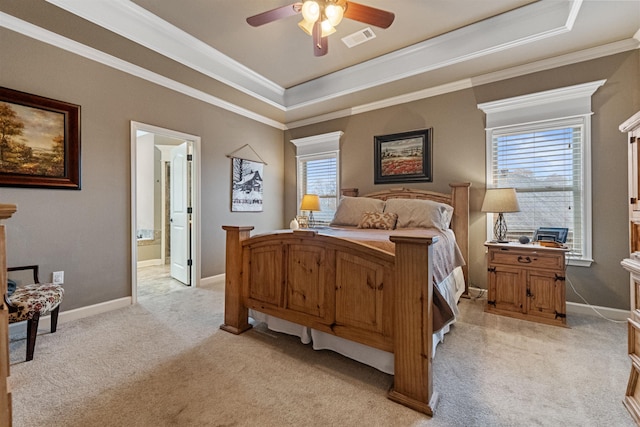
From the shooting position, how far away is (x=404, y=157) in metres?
3.98

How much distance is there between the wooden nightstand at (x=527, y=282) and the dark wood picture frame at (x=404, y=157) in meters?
1.40

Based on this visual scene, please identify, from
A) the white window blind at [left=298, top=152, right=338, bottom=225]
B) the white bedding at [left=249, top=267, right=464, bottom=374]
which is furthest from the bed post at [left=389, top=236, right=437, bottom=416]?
the white window blind at [left=298, top=152, right=338, bottom=225]

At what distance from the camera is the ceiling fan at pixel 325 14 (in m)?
2.07

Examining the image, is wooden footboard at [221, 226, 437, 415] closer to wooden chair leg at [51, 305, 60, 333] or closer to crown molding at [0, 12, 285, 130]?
wooden chair leg at [51, 305, 60, 333]

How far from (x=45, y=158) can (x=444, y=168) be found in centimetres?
437

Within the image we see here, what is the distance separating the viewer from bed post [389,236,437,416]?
147 cm

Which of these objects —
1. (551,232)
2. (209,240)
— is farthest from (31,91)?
(551,232)

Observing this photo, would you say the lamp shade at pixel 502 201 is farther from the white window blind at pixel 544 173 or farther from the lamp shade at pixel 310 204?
the lamp shade at pixel 310 204

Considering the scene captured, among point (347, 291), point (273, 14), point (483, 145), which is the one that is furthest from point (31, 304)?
point (483, 145)

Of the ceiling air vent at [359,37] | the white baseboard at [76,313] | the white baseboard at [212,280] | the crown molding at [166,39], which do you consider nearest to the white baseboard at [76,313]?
the white baseboard at [76,313]

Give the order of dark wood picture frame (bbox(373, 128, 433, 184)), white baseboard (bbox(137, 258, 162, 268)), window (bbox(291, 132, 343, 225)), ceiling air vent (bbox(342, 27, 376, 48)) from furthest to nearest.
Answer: white baseboard (bbox(137, 258, 162, 268)) → window (bbox(291, 132, 343, 225)) → dark wood picture frame (bbox(373, 128, 433, 184)) → ceiling air vent (bbox(342, 27, 376, 48))

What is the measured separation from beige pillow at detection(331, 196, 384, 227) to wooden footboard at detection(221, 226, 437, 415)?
1546 millimetres

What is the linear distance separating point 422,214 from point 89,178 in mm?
3601

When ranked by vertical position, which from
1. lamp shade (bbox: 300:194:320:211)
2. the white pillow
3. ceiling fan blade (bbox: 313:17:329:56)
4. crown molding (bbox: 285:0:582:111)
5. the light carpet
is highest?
crown molding (bbox: 285:0:582:111)
